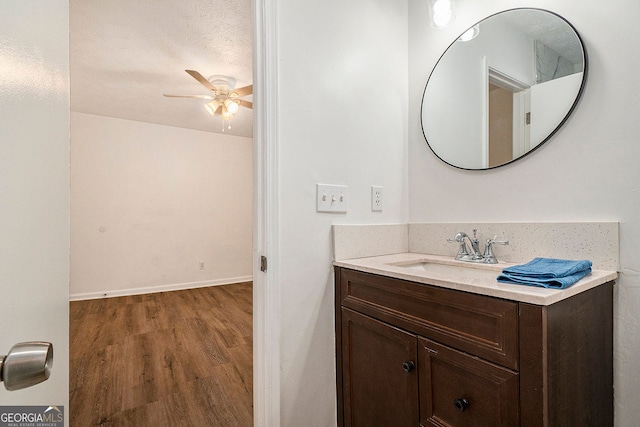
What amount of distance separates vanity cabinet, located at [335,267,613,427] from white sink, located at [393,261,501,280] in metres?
0.27

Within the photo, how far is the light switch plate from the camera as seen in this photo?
1276 mm

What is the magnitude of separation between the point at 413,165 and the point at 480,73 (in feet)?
1.68

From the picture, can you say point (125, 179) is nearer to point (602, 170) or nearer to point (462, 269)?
point (462, 269)

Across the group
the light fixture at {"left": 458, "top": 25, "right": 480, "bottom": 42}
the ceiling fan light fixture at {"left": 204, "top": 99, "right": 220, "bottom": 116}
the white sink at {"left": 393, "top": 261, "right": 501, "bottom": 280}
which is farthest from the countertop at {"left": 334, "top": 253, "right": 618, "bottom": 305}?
the ceiling fan light fixture at {"left": 204, "top": 99, "right": 220, "bottom": 116}

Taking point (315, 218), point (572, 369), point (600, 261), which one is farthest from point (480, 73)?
point (572, 369)

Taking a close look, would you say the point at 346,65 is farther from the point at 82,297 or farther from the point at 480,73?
the point at 82,297

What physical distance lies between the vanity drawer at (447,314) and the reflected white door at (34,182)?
888 millimetres

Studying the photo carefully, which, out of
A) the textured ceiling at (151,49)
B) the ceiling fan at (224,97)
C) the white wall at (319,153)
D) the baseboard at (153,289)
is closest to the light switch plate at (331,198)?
the white wall at (319,153)

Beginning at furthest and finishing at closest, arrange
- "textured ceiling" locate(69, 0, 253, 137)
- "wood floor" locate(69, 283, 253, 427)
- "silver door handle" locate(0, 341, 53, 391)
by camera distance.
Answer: "textured ceiling" locate(69, 0, 253, 137), "wood floor" locate(69, 283, 253, 427), "silver door handle" locate(0, 341, 53, 391)

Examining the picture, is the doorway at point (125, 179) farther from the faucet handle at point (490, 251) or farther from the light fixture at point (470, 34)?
the faucet handle at point (490, 251)

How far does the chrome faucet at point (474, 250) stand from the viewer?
3.95 ft

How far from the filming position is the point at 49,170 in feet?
1.67

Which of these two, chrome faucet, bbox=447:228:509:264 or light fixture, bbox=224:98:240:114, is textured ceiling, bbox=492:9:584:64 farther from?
light fixture, bbox=224:98:240:114

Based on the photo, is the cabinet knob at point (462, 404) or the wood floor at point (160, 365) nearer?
the cabinet knob at point (462, 404)
